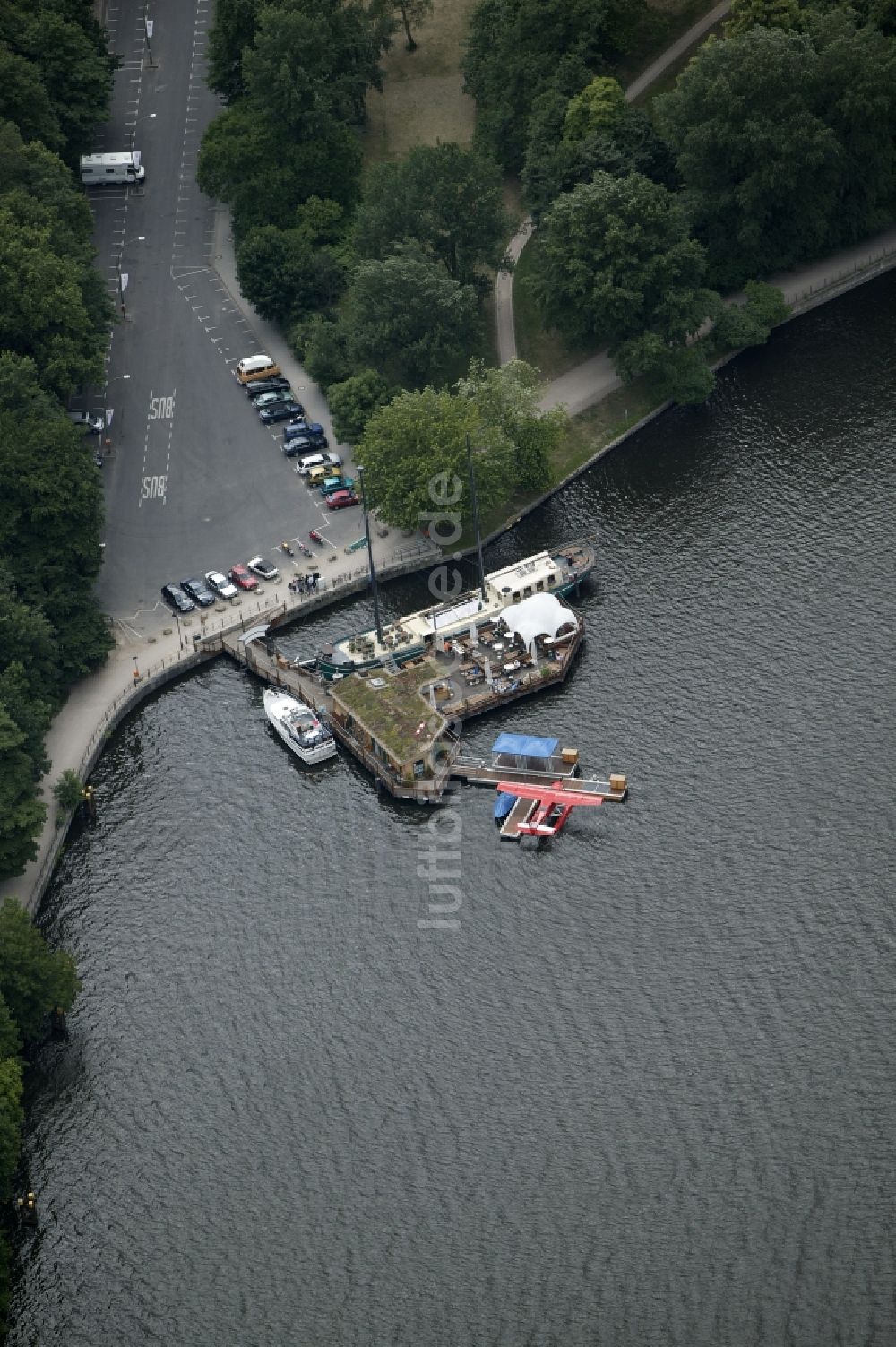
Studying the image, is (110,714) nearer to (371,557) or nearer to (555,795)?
(371,557)

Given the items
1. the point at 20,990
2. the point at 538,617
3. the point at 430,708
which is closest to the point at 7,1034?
the point at 20,990

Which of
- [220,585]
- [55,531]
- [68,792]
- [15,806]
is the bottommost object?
[220,585]

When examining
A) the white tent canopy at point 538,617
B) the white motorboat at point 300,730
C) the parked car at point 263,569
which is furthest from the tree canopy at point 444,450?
the white motorboat at point 300,730

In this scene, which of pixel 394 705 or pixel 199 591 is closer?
pixel 394 705

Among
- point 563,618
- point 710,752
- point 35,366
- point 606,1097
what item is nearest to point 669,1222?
point 606,1097

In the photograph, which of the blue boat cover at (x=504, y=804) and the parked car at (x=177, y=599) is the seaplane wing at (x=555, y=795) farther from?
the parked car at (x=177, y=599)

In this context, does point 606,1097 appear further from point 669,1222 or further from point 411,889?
point 411,889
